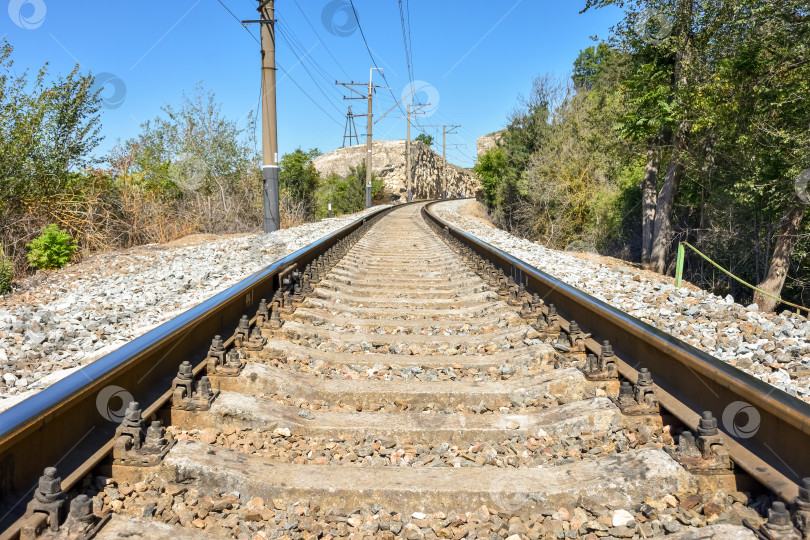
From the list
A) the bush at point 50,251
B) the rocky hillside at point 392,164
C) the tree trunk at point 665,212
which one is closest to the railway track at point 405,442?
the bush at point 50,251

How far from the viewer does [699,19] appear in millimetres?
16594

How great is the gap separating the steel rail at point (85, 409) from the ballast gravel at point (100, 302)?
85cm

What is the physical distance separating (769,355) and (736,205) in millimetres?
16190

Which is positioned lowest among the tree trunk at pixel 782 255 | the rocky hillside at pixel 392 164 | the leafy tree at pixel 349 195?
the tree trunk at pixel 782 255

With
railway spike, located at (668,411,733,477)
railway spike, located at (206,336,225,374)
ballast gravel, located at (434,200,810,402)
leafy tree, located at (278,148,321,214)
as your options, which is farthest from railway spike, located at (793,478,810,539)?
leafy tree, located at (278,148,321,214)

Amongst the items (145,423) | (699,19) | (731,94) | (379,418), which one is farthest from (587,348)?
(699,19)

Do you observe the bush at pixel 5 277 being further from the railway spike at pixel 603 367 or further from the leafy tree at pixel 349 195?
the leafy tree at pixel 349 195

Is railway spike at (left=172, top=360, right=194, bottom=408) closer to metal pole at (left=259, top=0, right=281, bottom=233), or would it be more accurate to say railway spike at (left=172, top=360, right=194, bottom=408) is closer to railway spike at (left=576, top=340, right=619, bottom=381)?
railway spike at (left=576, top=340, right=619, bottom=381)

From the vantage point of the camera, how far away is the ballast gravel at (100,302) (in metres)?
3.83

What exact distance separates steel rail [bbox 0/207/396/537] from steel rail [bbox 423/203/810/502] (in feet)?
7.85

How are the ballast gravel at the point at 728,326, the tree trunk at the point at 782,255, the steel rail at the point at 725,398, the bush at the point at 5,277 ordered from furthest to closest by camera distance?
the tree trunk at the point at 782,255
the bush at the point at 5,277
the ballast gravel at the point at 728,326
the steel rail at the point at 725,398

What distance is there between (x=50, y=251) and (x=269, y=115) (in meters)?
5.17

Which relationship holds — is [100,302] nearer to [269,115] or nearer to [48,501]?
[48,501]

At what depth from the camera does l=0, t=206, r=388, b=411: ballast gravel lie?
383cm
